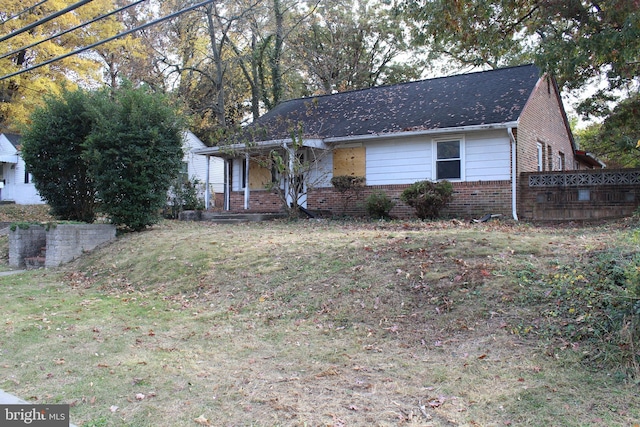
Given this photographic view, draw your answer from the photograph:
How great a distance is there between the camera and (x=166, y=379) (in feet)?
14.5

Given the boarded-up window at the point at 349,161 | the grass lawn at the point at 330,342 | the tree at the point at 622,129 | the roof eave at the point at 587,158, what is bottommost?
the grass lawn at the point at 330,342

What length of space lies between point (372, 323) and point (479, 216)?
9394mm

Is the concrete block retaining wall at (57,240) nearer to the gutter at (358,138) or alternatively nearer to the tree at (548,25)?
the gutter at (358,138)

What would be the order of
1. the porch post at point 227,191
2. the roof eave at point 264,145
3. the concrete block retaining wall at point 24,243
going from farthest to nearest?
the porch post at point 227,191, the roof eave at point 264,145, the concrete block retaining wall at point 24,243

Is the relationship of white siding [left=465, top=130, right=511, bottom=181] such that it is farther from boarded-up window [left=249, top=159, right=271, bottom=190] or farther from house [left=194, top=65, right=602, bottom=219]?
boarded-up window [left=249, top=159, right=271, bottom=190]

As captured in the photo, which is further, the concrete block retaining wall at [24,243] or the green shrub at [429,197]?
the green shrub at [429,197]

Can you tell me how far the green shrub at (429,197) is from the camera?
43.6 ft

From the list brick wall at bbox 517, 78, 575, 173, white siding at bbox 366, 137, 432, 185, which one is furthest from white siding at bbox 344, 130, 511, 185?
brick wall at bbox 517, 78, 575, 173

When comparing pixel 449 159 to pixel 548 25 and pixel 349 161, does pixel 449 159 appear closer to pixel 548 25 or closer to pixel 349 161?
pixel 349 161

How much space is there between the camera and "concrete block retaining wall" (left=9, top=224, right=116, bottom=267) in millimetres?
11578

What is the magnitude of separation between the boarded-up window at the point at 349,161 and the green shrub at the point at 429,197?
291 cm

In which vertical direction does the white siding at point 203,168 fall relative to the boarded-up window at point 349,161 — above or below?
above

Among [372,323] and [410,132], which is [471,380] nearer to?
[372,323]

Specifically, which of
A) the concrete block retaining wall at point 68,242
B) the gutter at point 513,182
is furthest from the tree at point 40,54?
the gutter at point 513,182
